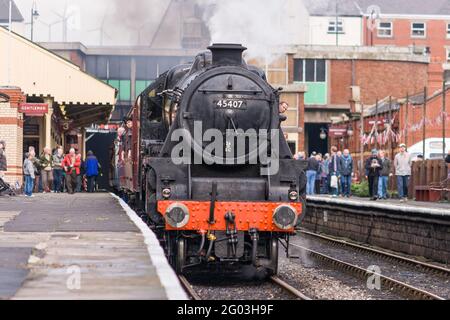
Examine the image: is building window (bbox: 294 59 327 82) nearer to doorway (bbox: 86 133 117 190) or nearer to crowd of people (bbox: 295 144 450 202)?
doorway (bbox: 86 133 117 190)

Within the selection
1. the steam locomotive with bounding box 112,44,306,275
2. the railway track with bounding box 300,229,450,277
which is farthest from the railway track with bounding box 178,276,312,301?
the railway track with bounding box 300,229,450,277

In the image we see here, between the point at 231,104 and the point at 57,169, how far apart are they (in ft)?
63.5

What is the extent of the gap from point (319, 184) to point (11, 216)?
855 inches

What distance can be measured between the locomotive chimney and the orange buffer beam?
7.48 feet

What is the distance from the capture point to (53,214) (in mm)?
19562

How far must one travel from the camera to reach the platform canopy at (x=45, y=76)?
33.7 meters

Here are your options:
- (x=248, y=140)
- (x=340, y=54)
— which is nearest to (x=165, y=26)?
(x=340, y=54)

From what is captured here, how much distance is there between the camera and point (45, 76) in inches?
1368

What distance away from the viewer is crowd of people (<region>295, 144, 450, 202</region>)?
1196 inches

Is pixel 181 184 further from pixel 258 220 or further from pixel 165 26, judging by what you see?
pixel 165 26

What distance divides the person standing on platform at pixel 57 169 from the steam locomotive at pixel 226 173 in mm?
18232

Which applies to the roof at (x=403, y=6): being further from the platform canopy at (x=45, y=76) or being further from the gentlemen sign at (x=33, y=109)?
the gentlemen sign at (x=33, y=109)

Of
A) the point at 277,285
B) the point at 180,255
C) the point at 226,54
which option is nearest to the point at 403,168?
the point at 226,54

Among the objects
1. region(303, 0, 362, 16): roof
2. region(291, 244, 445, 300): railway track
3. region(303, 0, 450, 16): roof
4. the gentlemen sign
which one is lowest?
region(291, 244, 445, 300): railway track
